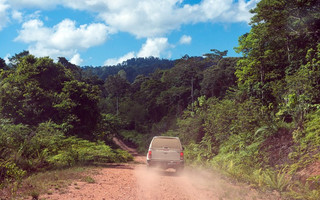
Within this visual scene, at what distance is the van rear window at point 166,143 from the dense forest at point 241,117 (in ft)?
8.57

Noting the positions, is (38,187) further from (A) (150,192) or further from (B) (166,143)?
(B) (166,143)

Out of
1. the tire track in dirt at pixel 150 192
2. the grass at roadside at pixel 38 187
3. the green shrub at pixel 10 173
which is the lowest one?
the tire track in dirt at pixel 150 192

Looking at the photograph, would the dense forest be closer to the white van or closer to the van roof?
the white van

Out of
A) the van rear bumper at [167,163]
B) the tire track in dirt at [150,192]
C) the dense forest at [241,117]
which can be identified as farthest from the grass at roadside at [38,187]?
the van rear bumper at [167,163]

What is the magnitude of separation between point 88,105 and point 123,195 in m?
20.2

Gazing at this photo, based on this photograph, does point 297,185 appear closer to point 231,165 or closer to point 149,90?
point 231,165

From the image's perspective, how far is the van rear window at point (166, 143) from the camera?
1442cm

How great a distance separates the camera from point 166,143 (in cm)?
1459

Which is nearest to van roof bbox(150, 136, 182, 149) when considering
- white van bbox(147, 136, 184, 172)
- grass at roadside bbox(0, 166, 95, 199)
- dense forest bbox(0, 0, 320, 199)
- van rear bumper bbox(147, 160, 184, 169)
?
white van bbox(147, 136, 184, 172)

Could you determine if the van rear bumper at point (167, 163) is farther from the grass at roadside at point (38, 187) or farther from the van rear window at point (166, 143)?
the grass at roadside at point (38, 187)

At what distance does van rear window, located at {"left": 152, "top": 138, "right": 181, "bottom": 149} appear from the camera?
47.3 ft

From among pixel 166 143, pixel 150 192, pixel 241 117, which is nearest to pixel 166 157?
pixel 166 143

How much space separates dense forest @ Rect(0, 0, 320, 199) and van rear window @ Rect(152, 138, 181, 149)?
2611mm

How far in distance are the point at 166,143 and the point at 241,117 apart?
18.0 ft
